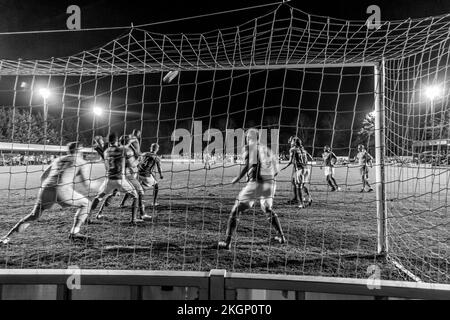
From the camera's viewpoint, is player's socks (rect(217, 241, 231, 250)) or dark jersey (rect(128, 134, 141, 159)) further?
dark jersey (rect(128, 134, 141, 159))

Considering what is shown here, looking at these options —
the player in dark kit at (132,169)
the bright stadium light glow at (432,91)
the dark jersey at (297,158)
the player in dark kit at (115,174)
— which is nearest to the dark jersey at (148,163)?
Answer: the player in dark kit at (132,169)

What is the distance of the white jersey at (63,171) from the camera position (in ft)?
15.7

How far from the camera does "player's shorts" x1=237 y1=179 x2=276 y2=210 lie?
4480 mm

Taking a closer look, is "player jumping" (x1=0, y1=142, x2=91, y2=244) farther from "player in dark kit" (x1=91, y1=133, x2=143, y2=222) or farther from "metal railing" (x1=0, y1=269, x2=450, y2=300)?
"metal railing" (x1=0, y1=269, x2=450, y2=300)

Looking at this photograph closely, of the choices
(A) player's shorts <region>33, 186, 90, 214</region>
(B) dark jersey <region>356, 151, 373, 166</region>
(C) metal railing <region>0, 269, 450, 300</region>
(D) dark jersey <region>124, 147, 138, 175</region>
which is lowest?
(C) metal railing <region>0, 269, 450, 300</region>

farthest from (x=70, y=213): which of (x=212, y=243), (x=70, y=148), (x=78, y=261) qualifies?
(x=212, y=243)

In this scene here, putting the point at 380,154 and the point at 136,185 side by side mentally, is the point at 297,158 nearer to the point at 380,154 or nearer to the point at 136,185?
the point at 380,154

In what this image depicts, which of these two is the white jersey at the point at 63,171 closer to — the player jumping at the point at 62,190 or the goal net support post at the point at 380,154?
the player jumping at the point at 62,190

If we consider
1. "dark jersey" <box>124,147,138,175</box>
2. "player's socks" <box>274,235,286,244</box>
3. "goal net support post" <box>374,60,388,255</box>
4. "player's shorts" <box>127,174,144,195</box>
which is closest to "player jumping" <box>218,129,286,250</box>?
"player's socks" <box>274,235,286,244</box>

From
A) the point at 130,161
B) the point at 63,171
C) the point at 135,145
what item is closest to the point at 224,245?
the point at 63,171

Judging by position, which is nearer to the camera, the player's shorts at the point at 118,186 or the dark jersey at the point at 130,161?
the player's shorts at the point at 118,186

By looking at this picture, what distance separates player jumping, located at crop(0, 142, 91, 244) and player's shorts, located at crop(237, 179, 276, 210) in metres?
2.42

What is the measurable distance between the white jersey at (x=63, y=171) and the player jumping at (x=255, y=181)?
2.43 metres

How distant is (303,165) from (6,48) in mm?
9156
